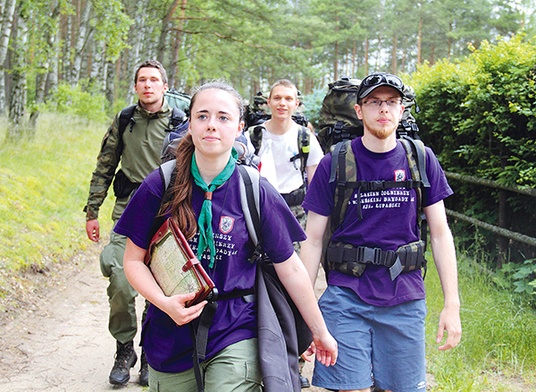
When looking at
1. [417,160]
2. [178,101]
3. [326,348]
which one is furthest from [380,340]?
[178,101]

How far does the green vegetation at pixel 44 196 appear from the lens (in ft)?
28.2

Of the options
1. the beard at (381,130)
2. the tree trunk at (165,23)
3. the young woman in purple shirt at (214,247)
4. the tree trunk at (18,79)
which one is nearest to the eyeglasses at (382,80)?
the beard at (381,130)

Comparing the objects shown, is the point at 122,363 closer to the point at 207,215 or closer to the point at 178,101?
the point at 178,101

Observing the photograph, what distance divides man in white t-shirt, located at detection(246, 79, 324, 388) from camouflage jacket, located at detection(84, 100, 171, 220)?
2.90ft

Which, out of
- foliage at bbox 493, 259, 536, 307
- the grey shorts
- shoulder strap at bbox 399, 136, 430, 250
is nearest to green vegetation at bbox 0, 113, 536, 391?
foliage at bbox 493, 259, 536, 307

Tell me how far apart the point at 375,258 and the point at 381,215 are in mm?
235

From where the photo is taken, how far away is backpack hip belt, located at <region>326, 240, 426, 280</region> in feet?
11.4

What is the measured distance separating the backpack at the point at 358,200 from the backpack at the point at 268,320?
615 mm

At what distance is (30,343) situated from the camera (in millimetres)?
6121

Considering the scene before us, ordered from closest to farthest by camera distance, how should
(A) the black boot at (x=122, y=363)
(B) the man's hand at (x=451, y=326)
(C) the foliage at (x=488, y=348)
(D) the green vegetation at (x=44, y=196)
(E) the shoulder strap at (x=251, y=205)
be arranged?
(E) the shoulder strap at (x=251, y=205)
(B) the man's hand at (x=451, y=326)
(C) the foliage at (x=488, y=348)
(A) the black boot at (x=122, y=363)
(D) the green vegetation at (x=44, y=196)

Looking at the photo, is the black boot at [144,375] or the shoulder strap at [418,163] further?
the black boot at [144,375]

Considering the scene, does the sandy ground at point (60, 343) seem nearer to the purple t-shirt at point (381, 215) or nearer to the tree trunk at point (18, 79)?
the purple t-shirt at point (381, 215)

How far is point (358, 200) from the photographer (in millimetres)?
3553

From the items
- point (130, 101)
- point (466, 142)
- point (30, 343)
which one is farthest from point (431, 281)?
point (130, 101)
